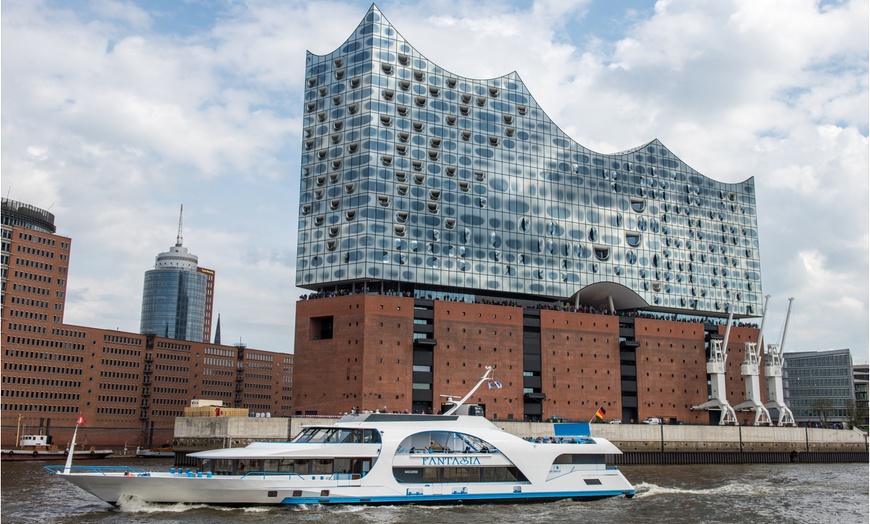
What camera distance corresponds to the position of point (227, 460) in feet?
134

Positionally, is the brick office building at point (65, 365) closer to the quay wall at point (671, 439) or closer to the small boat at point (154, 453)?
the small boat at point (154, 453)

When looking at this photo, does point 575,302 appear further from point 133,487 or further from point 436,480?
point 133,487

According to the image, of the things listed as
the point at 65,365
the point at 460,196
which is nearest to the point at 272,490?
the point at 460,196

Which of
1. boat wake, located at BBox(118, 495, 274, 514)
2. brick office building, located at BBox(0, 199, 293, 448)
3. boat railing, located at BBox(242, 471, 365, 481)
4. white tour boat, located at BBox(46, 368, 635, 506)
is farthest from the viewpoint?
brick office building, located at BBox(0, 199, 293, 448)

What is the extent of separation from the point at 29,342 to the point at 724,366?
322 feet

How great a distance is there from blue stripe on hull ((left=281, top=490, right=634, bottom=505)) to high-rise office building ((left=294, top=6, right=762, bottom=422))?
45.4 m

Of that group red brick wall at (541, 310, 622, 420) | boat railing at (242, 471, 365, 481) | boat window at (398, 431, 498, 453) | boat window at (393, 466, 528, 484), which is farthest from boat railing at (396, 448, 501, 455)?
red brick wall at (541, 310, 622, 420)

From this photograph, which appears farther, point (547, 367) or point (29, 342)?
point (29, 342)

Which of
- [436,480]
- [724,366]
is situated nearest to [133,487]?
[436,480]

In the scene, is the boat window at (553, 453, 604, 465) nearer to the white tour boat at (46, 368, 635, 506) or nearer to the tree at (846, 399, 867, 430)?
the white tour boat at (46, 368, 635, 506)

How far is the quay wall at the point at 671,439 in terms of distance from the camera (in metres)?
78.1

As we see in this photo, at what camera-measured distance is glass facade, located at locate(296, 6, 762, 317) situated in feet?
321

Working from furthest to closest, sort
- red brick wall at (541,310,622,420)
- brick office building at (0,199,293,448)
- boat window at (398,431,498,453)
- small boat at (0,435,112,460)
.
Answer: brick office building at (0,199,293,448), red brick wall at (541,310,622,420), small boat at (0,435,112,460), boat window at (398,431,498,453)

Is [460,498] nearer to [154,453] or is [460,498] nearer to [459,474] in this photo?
[459,474]
